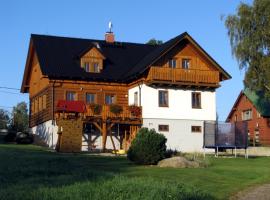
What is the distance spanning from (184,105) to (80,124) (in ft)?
32.7

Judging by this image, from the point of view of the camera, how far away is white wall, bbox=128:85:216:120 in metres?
43.5

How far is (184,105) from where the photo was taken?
1756 inches

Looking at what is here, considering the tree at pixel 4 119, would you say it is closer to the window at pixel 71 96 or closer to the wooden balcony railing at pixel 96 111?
the window at pixel 71 96

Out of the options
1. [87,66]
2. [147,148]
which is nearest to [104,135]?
[87,66]

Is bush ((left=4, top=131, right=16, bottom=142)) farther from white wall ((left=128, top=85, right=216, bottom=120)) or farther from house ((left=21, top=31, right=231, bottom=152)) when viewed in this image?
white wall ((left=128, top=85, right=216, bottom=120))

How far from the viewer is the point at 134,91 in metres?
45.4

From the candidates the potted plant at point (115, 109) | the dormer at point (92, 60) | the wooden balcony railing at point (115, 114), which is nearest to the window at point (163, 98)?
the wooden balcony railing at point (115, 114)

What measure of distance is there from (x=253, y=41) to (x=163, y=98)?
36.6 feet

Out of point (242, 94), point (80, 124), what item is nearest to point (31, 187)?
point (80, 124)

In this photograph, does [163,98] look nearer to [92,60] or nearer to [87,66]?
[92,60]

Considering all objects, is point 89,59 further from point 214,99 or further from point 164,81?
point 214,99

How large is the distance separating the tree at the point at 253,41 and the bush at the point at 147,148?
84.3 feet

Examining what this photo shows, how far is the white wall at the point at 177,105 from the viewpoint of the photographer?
43500 millimetres

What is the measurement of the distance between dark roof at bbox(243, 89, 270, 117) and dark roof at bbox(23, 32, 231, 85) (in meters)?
17.0
